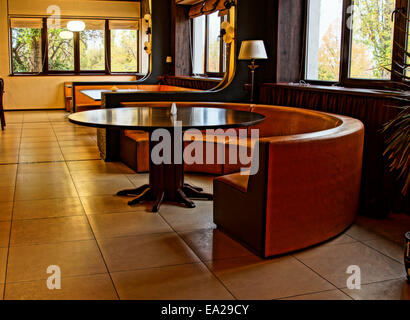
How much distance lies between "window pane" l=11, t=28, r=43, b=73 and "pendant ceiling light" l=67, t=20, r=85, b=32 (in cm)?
99

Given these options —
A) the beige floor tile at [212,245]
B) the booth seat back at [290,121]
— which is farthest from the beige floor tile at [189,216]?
the booth seat back at [290,121]

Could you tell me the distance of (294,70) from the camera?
614cm

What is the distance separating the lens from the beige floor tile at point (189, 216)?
3.83 metres

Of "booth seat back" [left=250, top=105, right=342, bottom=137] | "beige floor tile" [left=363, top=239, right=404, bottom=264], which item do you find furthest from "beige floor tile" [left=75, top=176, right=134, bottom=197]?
"beige floor tile" [left=363, top=239, right=404, bottom=264]

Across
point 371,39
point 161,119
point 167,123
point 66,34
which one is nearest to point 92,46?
point 66,34

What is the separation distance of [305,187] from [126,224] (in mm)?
1483

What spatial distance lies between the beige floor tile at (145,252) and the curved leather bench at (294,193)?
1.40ft

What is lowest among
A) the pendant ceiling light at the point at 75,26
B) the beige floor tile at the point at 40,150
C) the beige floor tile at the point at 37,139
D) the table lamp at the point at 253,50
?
the beige floor tile at the point at 40,150

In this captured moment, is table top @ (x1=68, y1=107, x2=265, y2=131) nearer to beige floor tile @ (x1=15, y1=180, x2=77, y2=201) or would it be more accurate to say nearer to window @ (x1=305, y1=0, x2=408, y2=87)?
beige floor tile @ (x1=15, y1=180, x2=77, y2=201)

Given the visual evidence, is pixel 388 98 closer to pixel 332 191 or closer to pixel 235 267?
pixel 332 191

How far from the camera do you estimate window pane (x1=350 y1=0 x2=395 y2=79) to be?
15.6 feet

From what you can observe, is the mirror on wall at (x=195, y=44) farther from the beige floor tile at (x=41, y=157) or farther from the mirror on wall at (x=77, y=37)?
the beige floor tile at (x=41, y=157)

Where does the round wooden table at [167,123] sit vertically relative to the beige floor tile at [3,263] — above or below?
above
